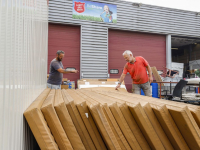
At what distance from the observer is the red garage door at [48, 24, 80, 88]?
24.8 feet

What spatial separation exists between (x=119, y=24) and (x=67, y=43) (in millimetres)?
2883

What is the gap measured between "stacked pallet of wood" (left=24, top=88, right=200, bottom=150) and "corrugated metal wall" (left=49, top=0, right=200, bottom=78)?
6235 millimetres

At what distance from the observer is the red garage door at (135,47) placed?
8391 mm

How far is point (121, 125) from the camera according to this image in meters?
1.43

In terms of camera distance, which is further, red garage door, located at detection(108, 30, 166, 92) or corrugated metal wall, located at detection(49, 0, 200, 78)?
red garage door, located at detection(108, 30, 166, 92)

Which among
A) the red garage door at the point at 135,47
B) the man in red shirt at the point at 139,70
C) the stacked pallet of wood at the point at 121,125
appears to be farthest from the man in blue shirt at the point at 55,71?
the red garage door at the point at 135,47

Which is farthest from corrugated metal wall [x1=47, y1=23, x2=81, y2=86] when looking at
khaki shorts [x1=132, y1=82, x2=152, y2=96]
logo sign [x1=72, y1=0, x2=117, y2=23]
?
khaki shorts [x1=132, y1=82, x2=152, y2=96]

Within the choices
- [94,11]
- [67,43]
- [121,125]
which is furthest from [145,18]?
[121,125]

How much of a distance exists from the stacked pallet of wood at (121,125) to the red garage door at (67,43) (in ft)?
21.2

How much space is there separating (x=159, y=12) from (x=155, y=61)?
275 cm

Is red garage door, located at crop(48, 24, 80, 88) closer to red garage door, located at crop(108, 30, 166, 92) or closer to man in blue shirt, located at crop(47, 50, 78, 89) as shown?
red garage door, located at crop(108, 30, 166, 92)

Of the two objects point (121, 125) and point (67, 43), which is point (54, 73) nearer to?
point (121, 125)

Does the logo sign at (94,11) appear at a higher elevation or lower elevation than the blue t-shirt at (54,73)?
higher

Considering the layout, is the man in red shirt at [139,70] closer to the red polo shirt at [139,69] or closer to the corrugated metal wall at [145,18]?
the red polo shirt at [139,69]
